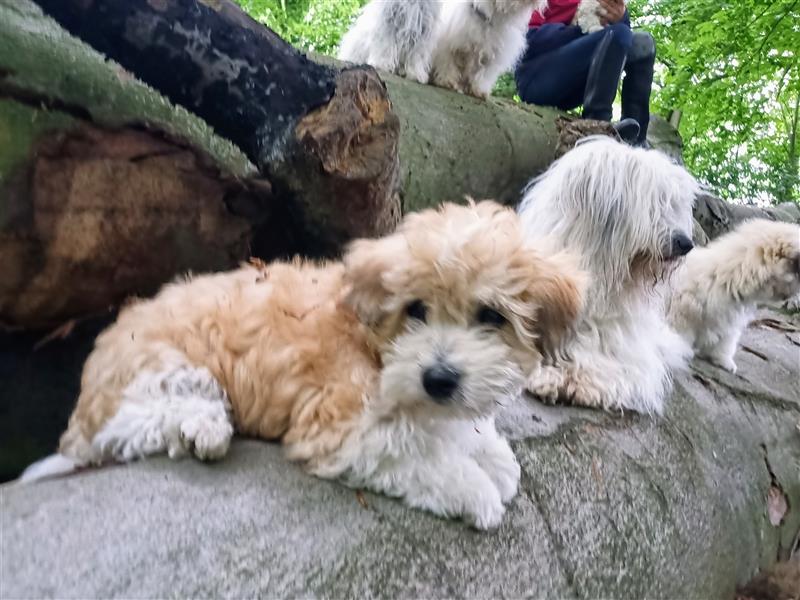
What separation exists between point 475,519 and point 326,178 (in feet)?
6.56

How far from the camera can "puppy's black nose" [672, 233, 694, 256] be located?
15.6 ft

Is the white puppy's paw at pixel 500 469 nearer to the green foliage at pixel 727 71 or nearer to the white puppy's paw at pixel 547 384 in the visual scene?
the white puppy's paw at pixel 547 384

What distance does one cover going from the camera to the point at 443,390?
100 inches

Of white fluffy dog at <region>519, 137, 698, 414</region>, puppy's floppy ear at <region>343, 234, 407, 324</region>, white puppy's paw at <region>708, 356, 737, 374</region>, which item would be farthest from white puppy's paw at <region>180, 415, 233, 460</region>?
white puppy's paw at <region>708, 356, 737, 374</region>

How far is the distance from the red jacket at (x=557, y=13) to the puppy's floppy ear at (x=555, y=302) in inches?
248

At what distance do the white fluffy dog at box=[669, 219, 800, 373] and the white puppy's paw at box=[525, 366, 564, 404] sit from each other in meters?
2.18

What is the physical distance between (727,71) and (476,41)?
6835 mm

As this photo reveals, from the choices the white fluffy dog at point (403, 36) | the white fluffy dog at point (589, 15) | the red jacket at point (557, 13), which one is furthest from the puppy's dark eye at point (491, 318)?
the red jacket at point (557, 13)

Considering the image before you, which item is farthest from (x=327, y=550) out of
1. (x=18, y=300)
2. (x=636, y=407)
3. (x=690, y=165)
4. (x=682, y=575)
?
(x=690, y=165)

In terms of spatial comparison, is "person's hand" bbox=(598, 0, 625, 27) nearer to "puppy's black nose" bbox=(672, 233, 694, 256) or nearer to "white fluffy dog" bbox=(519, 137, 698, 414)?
"white fluffy dog" bbox=(519, 137, 698, 414)

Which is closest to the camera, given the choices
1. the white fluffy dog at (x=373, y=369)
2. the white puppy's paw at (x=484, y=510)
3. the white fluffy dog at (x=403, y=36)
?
the white fluffy dog at (x=373, y=369)

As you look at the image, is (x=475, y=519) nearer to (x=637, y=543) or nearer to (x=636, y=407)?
(x=637, y=543)

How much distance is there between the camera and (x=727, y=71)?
1227 centimetres

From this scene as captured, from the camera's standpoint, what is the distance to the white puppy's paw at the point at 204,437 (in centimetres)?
270
